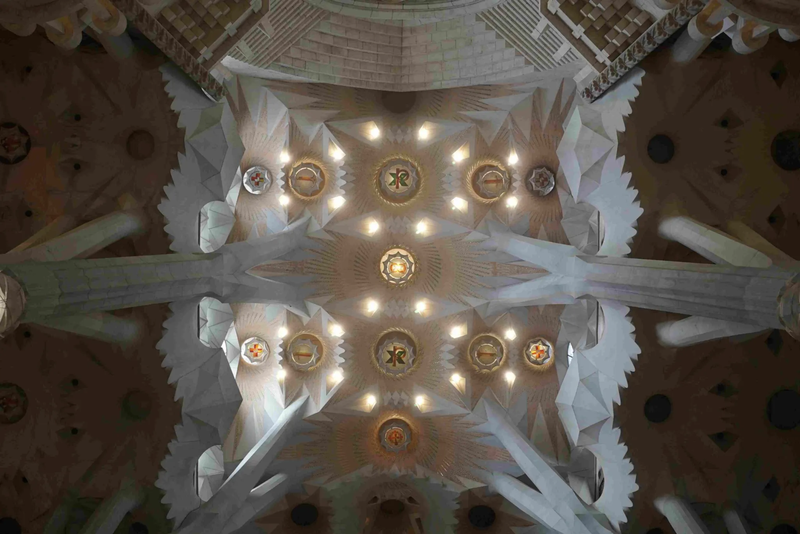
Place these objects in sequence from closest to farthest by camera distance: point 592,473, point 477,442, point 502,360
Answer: point 592,473
point 477,442
point 502,360

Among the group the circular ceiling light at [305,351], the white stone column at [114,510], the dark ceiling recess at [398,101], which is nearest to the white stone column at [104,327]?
the white stone column at [114,510]

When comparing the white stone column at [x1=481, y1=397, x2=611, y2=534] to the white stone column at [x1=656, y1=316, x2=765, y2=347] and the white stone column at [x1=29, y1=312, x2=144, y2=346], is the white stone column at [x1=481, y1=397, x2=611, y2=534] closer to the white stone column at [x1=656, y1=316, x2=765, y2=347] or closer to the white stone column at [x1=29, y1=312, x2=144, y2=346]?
the white stone column at [x1=656, y1=316, x2=765, y2=347]

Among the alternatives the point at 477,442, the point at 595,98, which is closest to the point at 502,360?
the point at 477,442

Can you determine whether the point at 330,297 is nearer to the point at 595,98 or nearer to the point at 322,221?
the point at 322,221

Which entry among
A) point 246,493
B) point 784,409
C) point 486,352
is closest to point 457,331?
point 486,352

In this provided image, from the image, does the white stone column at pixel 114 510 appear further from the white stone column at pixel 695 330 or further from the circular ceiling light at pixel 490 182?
the circular ceiling light at pixel 490 182

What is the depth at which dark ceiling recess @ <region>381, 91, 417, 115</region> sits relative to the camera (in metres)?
13.0

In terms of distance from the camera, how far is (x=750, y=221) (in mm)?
8570

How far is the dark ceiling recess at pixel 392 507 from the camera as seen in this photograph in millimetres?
13211

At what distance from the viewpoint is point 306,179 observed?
1321 centimetres

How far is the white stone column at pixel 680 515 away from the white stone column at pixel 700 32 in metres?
6.49

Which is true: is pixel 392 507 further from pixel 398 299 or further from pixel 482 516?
pixel 398 299

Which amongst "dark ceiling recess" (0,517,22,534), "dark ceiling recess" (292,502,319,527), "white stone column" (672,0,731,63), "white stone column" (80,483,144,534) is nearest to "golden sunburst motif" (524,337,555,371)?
"dark ceiling recess" (292,502,319,527)

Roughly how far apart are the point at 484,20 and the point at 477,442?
27.5 feet
